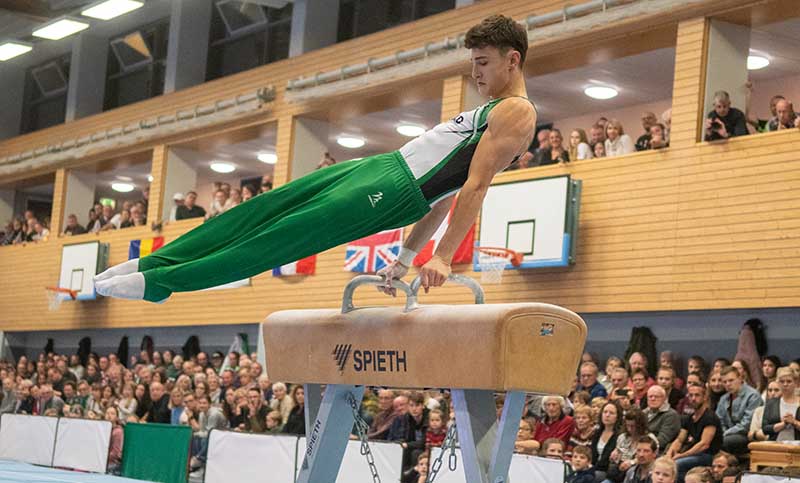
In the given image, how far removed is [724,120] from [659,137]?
0.91 metres

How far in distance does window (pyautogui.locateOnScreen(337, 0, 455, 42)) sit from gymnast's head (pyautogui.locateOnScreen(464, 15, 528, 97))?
13.8 m

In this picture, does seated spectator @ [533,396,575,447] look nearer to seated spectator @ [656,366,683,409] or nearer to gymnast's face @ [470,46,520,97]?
seated spectator @ [656,366,683,409]

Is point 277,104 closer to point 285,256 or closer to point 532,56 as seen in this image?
point 532,56

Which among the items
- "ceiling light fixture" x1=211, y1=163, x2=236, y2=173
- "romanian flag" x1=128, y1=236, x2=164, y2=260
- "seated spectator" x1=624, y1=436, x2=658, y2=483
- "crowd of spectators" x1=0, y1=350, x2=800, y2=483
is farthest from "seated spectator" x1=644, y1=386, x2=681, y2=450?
"ceiling light fixture" x1=211, y1=163, x2=236, y2=173

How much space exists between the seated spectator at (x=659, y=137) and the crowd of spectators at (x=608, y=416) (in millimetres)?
2667

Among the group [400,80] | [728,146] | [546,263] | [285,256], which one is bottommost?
[285,256]

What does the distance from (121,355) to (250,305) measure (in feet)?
17.8

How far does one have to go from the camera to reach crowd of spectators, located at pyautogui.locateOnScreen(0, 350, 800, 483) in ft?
32.2

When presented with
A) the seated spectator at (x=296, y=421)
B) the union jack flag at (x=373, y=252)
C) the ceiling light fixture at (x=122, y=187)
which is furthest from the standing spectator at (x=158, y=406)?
the ceiling light fixture at (x=122, y=187)

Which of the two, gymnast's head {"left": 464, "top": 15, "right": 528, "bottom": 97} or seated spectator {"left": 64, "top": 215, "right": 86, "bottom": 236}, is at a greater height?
seated spectator {"left": 64, "top": 215, "right": 86, "bottom": 236}

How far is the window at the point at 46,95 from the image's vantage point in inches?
1110

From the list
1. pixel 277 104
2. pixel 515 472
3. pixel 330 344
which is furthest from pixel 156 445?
pixel 277 104

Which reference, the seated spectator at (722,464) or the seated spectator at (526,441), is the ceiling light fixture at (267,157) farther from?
the seated spectator at (722,464)

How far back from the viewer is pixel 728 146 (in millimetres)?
12773
